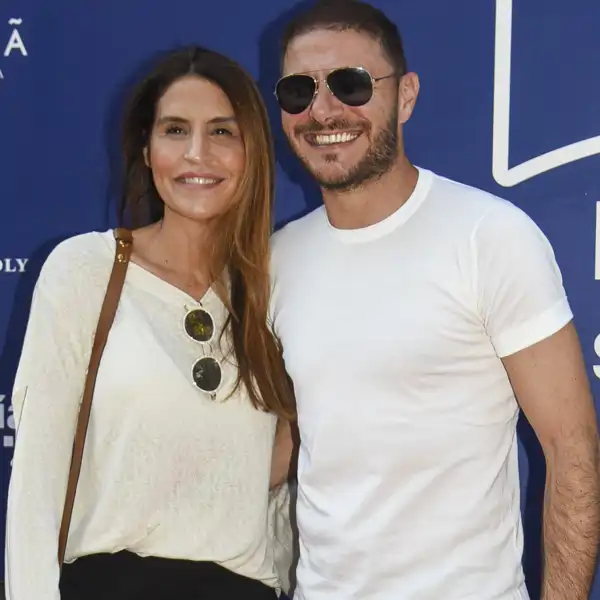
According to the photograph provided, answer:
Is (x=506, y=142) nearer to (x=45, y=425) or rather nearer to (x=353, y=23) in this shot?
(x=353, y=23)

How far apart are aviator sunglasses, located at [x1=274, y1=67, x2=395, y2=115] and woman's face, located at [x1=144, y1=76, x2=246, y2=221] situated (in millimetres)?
183

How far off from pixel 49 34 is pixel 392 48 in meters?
0.98

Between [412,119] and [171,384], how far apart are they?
911 millimetres

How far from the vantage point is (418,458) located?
1462 mm

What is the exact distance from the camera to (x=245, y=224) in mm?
1781

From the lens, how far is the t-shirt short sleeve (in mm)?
1382

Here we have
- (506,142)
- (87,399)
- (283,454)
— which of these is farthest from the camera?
(506,142)

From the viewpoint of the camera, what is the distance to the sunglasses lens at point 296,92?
1.59 metres

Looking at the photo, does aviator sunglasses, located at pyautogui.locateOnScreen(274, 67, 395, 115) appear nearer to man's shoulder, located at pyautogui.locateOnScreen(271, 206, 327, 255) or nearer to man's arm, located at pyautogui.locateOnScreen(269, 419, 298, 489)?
man's shoulder, located at pyautogui.locateOnScreen(271, 206, 327, 255)

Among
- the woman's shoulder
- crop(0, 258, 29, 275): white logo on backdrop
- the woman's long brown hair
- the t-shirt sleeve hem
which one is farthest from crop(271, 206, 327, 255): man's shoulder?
crop(0, 258, 29, 275): white logo on backdrop

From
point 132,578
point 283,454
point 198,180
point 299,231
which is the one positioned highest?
point 198,180

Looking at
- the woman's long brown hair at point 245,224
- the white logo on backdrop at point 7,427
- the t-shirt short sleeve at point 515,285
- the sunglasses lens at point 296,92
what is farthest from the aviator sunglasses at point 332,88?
the white logo on backdrop at point 7,427

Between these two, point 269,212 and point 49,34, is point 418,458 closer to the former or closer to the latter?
point 269,212

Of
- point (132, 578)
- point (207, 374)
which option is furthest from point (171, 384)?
point (132, 578)
